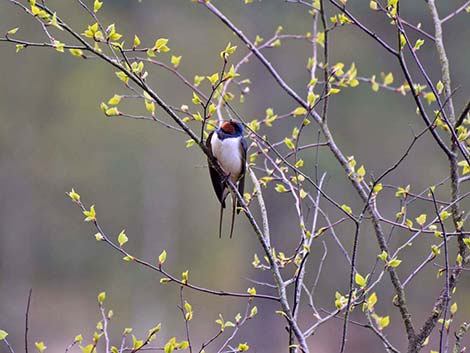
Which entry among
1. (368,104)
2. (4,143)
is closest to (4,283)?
(4,143)

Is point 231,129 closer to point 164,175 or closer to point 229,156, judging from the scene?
point 229,156

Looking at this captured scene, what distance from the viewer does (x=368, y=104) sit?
29.5 feet

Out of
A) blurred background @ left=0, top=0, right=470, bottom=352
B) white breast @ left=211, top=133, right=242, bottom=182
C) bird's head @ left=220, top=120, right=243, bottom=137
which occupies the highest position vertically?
blurred background @ left=0, top=0, right=470, bottom=352

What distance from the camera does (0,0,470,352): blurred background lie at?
8125 mm

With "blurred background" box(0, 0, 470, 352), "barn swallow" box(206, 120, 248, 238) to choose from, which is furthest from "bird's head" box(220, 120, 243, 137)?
"blurred background" box(0, 0, 470, 352)

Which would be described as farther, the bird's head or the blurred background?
the blurred background

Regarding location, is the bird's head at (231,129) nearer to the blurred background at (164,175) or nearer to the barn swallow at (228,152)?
the barn swallow at (228,152)

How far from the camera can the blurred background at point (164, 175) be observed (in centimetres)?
812

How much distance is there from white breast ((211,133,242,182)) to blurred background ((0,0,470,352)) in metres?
4.69

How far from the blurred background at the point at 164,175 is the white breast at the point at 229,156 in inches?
185

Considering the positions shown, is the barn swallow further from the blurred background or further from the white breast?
the blurred background

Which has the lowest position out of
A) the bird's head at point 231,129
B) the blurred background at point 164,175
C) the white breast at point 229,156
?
the white breast at point 229,156

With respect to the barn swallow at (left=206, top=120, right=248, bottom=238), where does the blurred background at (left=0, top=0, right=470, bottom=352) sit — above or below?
above

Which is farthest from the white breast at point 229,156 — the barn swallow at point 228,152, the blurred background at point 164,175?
the blurred background at point 164,175
